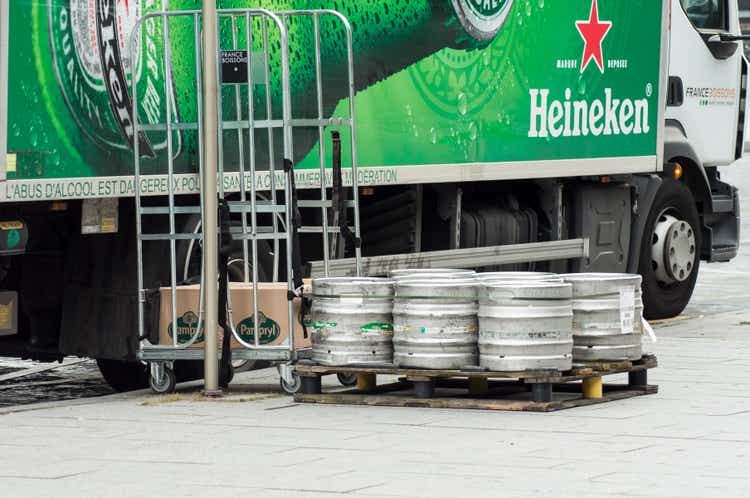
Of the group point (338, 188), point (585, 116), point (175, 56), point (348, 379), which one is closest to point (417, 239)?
point (585, 116)

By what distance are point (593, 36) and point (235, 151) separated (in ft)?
→ 15.7

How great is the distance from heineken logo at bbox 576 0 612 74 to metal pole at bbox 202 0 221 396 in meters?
5.04

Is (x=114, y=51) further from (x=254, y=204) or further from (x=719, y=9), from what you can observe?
(x=719, y=9)

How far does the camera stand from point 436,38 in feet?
42.3

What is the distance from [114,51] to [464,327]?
2.50m

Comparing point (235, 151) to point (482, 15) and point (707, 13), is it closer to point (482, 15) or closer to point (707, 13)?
point (482, 15)

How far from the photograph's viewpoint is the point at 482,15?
44.2ft

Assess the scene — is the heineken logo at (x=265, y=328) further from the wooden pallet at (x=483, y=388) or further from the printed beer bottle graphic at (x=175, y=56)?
the printed beer bottle graphic at (x=175, y=56)

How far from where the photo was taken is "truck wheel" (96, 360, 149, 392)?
12.2m

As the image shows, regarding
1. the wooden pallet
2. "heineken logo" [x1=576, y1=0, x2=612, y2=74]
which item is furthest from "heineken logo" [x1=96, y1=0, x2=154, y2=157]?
"heineken logo" [x1=576, y1=0, x2=612, y2=74]

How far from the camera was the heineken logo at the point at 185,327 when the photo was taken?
10.8 meters

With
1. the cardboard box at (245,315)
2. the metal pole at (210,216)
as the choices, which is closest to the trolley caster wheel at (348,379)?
the cardboard box at (245,315)

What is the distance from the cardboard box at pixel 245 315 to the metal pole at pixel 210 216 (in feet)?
0.81

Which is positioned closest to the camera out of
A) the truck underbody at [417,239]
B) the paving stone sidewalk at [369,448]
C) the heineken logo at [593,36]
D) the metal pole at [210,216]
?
the paving stone sidewalk at [369,448]
